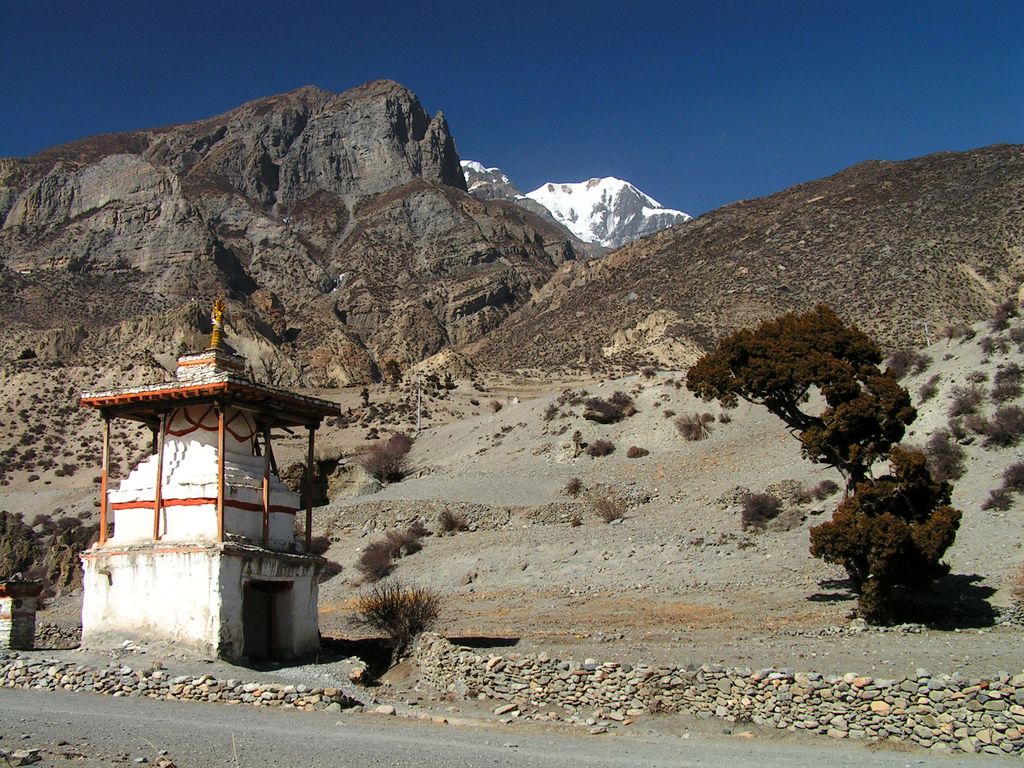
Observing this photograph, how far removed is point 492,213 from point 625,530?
108 metres

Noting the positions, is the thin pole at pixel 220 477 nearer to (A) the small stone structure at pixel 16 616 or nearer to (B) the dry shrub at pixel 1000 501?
(A) the small stone structure at pixel 16 616

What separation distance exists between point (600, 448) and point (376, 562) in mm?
12383

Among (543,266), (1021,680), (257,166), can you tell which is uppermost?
(257,166)

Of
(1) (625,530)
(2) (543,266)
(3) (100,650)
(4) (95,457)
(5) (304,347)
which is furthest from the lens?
(2) (543,266)

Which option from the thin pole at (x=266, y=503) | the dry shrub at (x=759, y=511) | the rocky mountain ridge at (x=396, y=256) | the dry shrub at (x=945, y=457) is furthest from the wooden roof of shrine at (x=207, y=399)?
the rocky mountain ridge at (x=396, y=256)

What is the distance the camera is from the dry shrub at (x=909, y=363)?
36.0 metres

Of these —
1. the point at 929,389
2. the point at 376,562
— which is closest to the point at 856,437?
the point at 929,389

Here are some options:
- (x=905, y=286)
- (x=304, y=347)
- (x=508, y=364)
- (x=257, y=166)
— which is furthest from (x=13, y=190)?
(x=905, y=286)

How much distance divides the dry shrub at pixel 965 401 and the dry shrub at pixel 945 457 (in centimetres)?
113

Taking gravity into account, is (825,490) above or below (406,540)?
above

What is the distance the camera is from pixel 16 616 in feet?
57.4

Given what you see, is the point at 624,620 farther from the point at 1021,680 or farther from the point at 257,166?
the point at 257,166

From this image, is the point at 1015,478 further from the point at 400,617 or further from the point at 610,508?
the point at 400,617

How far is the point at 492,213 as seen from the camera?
444 feet
